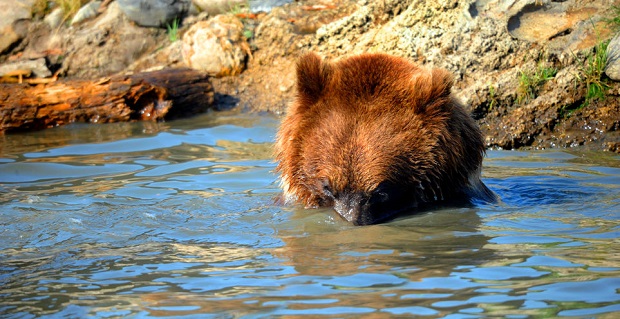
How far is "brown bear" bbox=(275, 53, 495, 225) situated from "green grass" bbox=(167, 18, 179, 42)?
7049 millimetres

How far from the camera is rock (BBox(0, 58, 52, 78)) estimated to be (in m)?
12.2

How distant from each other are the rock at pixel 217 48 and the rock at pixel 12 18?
3465 mm

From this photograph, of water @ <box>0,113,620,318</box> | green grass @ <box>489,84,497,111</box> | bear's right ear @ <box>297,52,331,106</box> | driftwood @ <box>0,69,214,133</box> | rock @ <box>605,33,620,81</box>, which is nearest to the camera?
water @ <box>0,113,620,318</box>

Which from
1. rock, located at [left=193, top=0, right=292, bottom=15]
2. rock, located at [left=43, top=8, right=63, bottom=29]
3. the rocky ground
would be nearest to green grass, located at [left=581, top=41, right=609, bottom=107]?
the rocky ground

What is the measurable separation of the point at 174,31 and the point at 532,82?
19.7ft

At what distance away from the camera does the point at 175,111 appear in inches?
Answer: 422

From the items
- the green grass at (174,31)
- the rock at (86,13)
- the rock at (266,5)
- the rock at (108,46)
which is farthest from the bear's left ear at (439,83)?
the rock at (86,13)

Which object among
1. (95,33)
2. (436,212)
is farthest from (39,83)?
(436,212)

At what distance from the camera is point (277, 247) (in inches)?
196

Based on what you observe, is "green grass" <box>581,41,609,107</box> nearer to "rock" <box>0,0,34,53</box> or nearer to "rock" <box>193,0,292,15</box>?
"rock" <box>193,0,292,15</box>

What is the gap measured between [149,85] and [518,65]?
15.3ft

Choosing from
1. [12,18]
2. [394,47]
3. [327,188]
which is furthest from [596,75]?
[12,18]

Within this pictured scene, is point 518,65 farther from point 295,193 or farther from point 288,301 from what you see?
point 288,301

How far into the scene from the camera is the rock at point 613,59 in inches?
328
